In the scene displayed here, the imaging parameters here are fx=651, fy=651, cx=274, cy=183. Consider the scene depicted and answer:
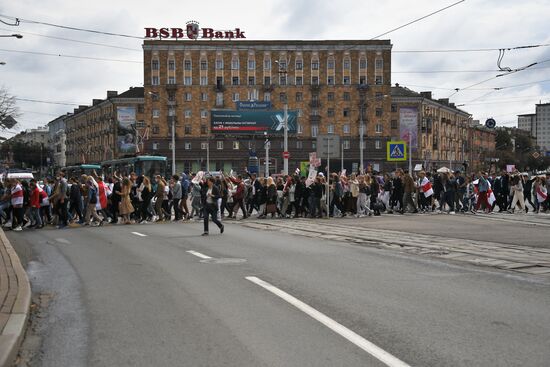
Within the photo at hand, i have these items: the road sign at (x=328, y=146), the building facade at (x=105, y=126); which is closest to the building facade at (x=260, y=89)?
the building facade at (x=105, y=126)

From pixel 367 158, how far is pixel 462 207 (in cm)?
7726

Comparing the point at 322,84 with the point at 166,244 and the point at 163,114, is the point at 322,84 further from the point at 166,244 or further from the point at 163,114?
the point at 166,244

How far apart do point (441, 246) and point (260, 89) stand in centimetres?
9124

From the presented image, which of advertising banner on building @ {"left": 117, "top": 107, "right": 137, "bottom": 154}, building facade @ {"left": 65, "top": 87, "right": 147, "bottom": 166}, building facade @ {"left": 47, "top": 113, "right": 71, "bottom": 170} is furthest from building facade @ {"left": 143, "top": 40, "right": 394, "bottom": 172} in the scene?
building facade @ {"left": 47, "top": 113, "right": 71, "bottom": 170}

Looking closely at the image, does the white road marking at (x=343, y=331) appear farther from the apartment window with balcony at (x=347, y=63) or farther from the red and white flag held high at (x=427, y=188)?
the apartment window with balcony at (x=347, y=63)

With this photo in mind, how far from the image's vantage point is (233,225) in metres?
22.5

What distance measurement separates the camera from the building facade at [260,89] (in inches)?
4045

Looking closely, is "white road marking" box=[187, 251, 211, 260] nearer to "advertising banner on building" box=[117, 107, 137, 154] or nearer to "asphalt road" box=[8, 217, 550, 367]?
"asphalt road" box=[8, 217, 550, 367]

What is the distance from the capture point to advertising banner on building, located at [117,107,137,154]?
3745 inches

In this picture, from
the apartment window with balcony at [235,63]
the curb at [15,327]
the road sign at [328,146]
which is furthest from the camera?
the apartment window with balcony at [235,63]

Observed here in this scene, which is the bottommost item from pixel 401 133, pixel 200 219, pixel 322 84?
pixel 200 219

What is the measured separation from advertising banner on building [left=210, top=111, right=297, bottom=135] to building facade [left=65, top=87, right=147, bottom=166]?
21279mm

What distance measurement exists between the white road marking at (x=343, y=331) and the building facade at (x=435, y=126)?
313ft

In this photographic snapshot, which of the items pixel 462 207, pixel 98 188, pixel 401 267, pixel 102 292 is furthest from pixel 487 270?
pixel 462 207
